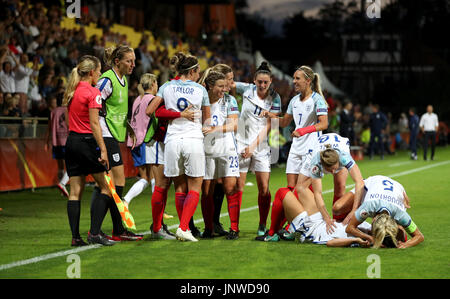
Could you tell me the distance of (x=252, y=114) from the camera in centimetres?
952

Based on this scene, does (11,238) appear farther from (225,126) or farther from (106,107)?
(225,126)

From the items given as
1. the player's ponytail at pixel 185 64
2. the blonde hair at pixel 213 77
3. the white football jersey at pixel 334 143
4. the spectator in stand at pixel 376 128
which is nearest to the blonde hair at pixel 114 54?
the player's ponytail at pixel 185 64

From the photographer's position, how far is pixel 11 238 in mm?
9297

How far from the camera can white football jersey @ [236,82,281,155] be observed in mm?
9469

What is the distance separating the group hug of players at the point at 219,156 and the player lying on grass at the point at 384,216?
0.01m

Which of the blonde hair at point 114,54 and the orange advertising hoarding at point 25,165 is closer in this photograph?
the blonde hair at point 114,54

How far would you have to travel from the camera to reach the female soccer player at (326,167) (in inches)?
322

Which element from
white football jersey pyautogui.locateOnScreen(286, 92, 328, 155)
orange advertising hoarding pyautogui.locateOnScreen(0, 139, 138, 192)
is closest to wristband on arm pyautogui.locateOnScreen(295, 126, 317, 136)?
white football jersey pyautogui.locateOnScreen(286, 92, 328, 155)

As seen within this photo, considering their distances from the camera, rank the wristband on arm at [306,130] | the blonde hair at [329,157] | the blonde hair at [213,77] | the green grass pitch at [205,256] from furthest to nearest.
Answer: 1. the wristband on arm at [306,130]
2. the blonde hair at [213,77]
3. the blonde hair at [329,157]
4. the green grass pitch at [205,256]

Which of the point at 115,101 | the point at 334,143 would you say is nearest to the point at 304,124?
the point at 334,143

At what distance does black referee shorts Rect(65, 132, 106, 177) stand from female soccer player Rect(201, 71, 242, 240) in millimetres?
1366

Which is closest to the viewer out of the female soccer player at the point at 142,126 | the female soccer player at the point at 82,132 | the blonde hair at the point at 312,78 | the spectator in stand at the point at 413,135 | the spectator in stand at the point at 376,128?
the female soccer player at the point at 82,132

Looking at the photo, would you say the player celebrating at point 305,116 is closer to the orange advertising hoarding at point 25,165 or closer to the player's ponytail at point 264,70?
the player's ponytail at point 264,70

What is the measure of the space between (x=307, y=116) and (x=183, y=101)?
182 cm
